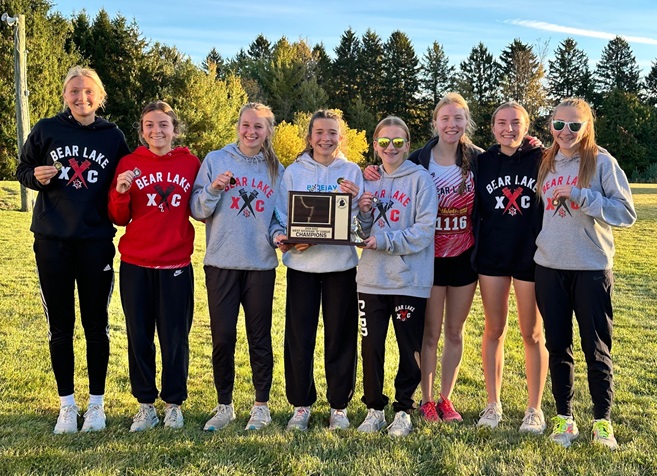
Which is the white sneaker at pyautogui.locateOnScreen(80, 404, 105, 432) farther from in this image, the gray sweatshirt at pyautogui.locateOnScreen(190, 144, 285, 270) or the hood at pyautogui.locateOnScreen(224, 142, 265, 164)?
the hood at pyautogui.locateOnScreen(224, 142, 265, 164)

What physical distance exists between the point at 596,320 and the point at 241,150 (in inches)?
111

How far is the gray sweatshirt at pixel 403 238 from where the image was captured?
13.3ft

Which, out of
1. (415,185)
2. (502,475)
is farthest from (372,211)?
(502,475)

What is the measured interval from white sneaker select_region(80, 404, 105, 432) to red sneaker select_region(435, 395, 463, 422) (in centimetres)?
253

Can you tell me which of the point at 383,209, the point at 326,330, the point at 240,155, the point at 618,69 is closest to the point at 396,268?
the point at 383,209

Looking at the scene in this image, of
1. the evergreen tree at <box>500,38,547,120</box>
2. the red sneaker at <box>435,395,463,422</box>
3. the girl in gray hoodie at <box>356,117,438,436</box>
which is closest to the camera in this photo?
the girl in gray hoodie at <box>356,117,438,436</box>

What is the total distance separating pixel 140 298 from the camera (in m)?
4.16

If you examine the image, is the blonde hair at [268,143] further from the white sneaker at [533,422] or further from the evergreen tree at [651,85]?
the evergreen tree at [651,85]

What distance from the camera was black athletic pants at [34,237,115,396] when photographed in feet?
13.4

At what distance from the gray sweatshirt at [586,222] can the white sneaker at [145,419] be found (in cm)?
301

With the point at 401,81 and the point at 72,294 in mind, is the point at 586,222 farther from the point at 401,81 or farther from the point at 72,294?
the point at 401,81

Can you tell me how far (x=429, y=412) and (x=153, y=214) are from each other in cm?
254

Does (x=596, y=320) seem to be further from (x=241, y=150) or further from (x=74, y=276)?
(x=74, y=276)

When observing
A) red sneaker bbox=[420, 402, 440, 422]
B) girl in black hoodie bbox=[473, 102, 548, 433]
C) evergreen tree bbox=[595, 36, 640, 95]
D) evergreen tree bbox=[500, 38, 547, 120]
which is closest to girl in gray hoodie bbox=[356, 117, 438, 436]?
red sneaker bbox=[420, 402, 440, 422]
